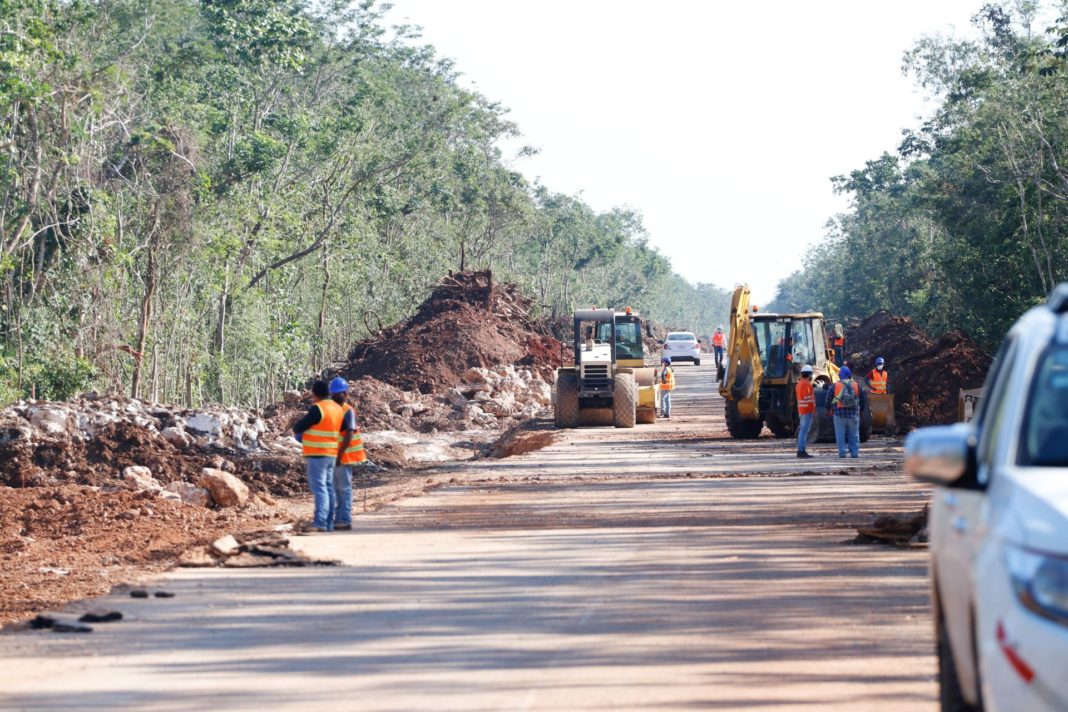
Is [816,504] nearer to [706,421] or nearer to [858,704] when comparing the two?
[858,704]

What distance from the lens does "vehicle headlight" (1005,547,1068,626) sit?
4.39 m

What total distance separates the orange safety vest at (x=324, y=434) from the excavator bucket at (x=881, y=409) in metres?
21.0

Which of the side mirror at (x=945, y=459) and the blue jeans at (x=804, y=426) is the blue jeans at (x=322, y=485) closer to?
the side mirror at (x=945, y=459)

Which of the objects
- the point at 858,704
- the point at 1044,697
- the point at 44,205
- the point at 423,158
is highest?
the point at 423,158

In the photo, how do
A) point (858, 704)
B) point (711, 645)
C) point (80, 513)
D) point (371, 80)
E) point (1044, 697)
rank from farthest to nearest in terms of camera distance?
point (371, 80)
point (80, 513)
point (711, 645)
point (858, 704)
point (1044, 697)

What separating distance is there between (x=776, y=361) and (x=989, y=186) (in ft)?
79.7

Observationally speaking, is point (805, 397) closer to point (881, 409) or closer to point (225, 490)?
point (881, 409)

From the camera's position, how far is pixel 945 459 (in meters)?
5.48

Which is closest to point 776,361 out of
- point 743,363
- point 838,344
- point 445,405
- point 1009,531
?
point 743,363

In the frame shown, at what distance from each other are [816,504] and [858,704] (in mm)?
12408

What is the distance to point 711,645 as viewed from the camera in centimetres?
930

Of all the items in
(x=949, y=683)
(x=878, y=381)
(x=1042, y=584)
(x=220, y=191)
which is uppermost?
(x=220, y=191)

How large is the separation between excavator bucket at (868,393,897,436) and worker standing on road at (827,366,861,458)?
247 inches

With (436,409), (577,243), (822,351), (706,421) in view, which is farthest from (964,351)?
(577,243)
